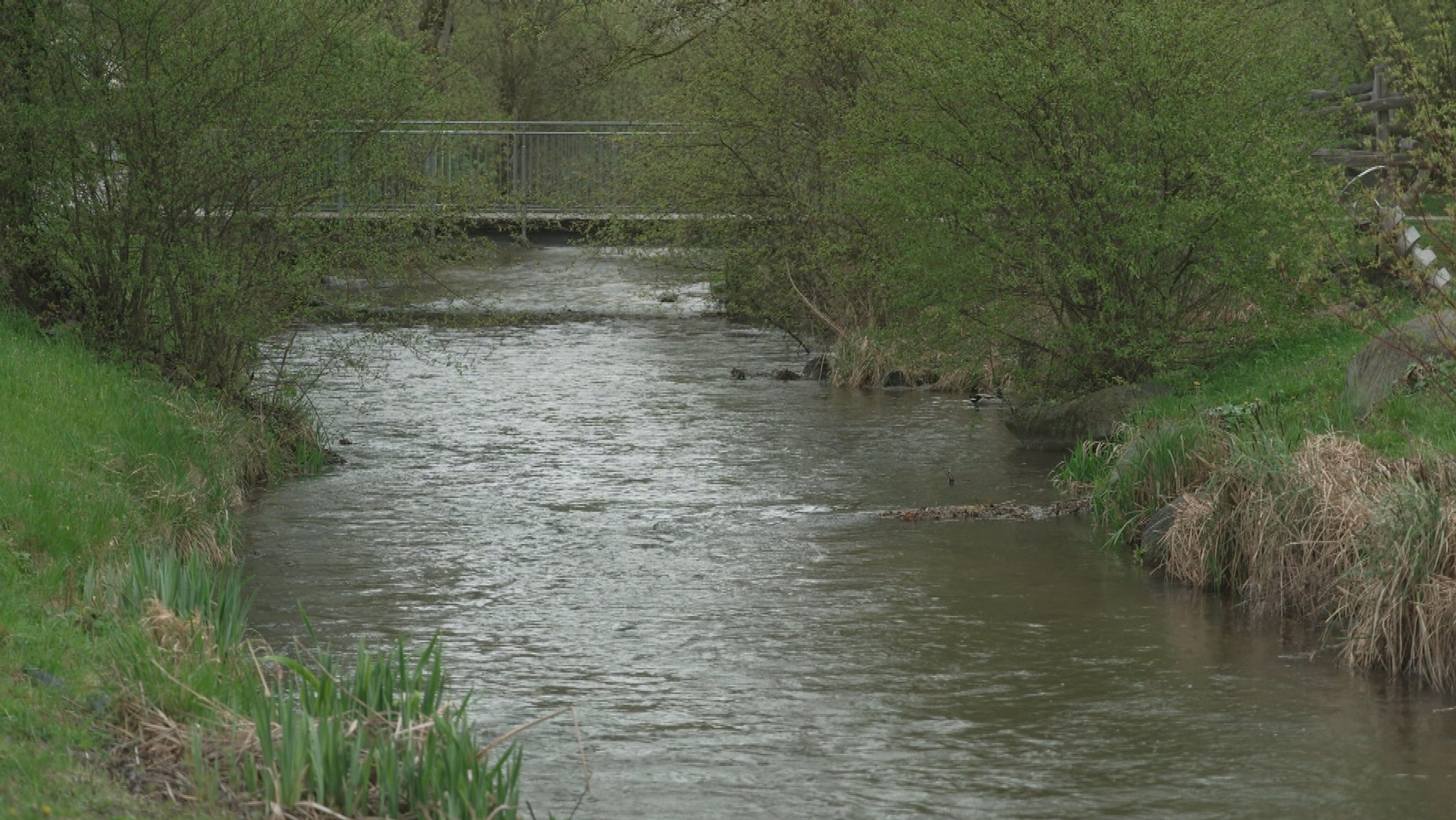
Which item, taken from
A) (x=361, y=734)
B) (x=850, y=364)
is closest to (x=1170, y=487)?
(x=361, y=734)

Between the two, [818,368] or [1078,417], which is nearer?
[1078,417]

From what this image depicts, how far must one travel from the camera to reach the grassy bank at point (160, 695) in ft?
22.6

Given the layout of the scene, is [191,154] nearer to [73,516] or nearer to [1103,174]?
[73,516]

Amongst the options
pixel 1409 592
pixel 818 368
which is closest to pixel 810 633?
pixel 1409 592

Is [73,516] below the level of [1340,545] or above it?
above

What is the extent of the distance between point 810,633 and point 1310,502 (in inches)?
135

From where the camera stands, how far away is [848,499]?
55.0ft

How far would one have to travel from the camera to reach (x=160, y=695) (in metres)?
7.87

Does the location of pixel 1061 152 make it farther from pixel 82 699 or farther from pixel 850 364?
pixel 82 699

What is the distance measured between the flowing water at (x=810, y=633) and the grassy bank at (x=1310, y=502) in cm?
32

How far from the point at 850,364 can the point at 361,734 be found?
19473mm

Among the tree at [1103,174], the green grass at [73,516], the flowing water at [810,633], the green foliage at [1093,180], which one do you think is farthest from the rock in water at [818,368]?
the green grass at [73,516]

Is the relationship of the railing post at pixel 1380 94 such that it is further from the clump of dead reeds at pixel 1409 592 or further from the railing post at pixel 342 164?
the clump of dead reeds at pixel 1409 592

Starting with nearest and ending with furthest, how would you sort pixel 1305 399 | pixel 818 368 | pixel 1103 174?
1. pixel 1305 399
2. pixel 1103 174
3. pixel 818 368
